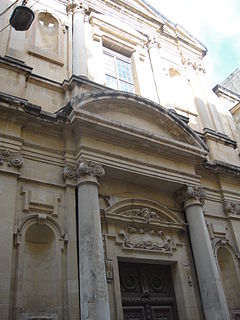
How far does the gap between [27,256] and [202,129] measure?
6.84 meters

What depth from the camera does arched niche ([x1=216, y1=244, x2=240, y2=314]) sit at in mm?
8000

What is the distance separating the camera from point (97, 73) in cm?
967

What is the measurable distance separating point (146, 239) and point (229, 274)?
243cm

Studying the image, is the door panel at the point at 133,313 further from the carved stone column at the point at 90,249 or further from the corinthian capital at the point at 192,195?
the corinthian capital at the point at 192,195

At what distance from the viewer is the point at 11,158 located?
21.4ft

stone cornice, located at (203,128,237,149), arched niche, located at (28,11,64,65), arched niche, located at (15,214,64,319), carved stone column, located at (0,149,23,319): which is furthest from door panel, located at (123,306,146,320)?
arched niche, located at (28,11,64,65)

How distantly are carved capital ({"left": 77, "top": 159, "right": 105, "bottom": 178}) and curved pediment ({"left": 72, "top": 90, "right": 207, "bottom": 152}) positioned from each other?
3.16 ft

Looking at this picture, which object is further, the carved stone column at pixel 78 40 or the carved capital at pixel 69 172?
the carved stone column at pixel 78 40

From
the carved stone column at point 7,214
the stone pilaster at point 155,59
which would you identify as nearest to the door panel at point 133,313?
the carved stone column at point 7,214

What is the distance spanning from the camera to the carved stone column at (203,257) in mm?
7047

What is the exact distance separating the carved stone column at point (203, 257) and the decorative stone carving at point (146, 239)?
0.62 m

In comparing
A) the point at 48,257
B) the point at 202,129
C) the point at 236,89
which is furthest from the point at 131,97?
the point at 236,89

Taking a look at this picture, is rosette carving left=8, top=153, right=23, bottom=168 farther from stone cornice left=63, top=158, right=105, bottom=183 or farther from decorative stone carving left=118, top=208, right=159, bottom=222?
decorative stone carving left=118, top=208, right=159, bottom=222

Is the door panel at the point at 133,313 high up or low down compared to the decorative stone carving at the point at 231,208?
down
